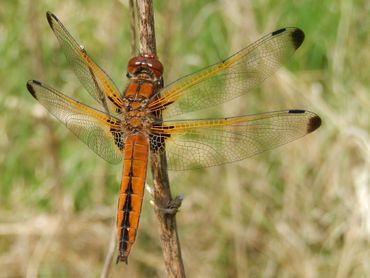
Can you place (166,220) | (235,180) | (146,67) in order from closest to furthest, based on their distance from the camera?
(166,220) < (146,67) < (235,180)

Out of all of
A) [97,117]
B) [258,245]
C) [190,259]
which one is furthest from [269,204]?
[97,117]

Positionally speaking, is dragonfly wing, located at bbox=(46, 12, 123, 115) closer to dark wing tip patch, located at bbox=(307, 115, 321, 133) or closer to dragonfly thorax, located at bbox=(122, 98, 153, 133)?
dragonfly thorax, located at bbox=(122, 98, 153, 133)

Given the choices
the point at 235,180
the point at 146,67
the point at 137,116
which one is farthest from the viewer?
the point at 235,180

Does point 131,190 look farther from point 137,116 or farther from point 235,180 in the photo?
point 235,180

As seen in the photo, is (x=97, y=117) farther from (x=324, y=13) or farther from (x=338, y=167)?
(x=324, y=13)

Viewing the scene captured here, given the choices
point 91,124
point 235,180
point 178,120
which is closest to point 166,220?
point 178,120

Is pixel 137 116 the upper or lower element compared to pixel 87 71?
lower

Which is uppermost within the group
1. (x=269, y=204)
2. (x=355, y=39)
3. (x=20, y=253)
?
(x=355, y=39)
